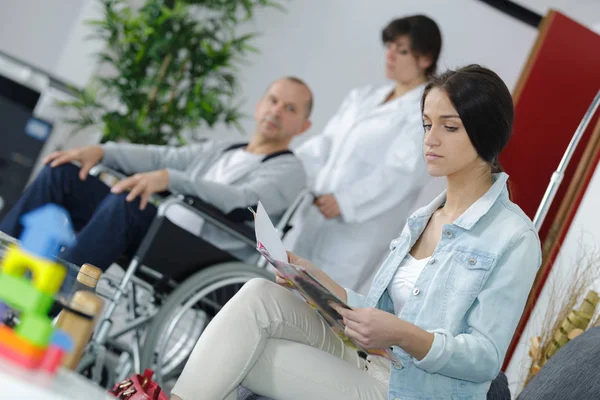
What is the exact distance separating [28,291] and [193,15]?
13.1 feet

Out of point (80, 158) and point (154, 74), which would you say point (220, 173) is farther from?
point (154, 74)

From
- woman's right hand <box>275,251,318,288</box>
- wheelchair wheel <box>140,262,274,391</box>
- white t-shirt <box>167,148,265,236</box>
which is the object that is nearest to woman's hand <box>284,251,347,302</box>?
woman's right hand <box>275,251,318,288</box>

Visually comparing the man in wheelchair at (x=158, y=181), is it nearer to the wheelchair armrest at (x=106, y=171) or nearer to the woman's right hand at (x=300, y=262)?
the wheelchair armrest at (x=106, y=171)

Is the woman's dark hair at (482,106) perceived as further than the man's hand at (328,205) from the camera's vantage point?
No

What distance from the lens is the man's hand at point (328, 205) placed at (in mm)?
3064

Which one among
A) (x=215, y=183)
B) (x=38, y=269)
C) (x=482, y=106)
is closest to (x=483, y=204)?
(x=482, y=106)

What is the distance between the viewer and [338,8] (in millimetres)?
4719

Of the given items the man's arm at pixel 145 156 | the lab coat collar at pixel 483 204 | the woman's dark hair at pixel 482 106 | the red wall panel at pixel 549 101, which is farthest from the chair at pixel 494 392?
the red wall panel at pixel 549 101

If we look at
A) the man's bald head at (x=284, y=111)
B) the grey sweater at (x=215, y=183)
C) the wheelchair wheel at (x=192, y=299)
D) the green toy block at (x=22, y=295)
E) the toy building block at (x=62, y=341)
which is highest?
the man's bald head at (x=284, y=111)

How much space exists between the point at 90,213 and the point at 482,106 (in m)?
1.57

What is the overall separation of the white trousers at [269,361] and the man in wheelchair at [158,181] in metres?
0.93

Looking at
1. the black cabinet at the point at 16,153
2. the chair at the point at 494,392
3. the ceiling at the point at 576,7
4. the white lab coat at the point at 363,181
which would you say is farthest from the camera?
the ceiling at the point at 576,7

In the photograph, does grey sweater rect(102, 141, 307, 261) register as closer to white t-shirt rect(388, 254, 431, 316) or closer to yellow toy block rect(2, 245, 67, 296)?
white t-shirt rect(388, 254, 431, 316)

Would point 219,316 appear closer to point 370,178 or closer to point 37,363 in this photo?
point 37,363
